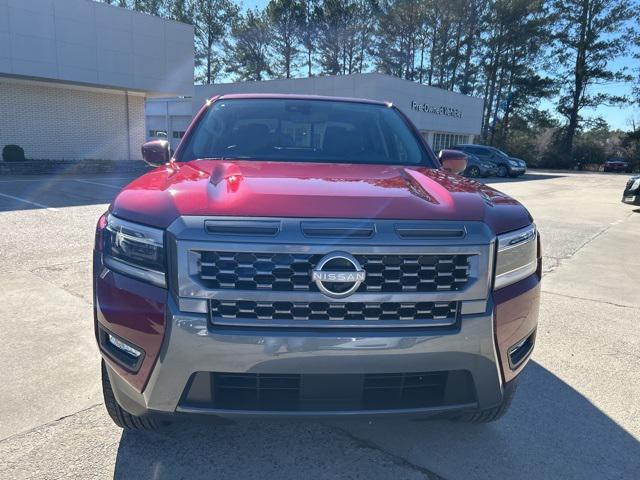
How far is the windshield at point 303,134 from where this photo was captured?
306cm

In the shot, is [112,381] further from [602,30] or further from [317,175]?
[602,30]

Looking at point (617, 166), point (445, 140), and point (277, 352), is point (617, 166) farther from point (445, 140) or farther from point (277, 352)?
point (277, 352)

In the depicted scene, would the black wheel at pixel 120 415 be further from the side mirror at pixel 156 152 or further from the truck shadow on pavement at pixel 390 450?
the side mirror at pixel 156 152

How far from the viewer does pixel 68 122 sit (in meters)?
19.9

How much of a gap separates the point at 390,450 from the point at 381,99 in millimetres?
28439

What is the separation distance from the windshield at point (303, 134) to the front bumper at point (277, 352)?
1.39 metres

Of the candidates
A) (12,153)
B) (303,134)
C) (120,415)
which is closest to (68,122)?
(12,153)

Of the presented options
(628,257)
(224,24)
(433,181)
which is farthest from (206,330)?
(224,24)

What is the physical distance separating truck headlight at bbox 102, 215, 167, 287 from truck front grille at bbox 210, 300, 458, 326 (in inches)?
10.6

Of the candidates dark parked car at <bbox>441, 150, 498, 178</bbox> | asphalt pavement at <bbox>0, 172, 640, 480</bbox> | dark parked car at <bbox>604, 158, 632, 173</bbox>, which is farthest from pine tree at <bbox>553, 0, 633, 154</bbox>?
asphalt pavement at <bbox>0, 172, 640, 480</bbox>

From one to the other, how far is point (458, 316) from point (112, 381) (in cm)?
145

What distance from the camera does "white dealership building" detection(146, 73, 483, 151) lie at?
91.5ft

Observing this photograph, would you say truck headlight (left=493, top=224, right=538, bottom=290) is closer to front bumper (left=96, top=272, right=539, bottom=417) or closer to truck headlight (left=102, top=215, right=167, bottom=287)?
front bumper (left=96, top=272, right=539, bottom=417)

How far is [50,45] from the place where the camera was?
17219 mm
